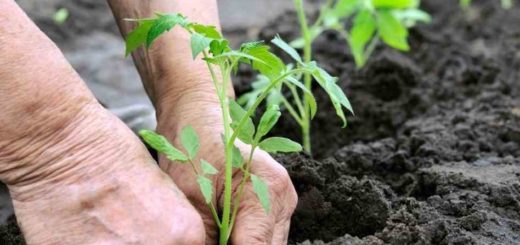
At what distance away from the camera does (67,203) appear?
157 centimetres

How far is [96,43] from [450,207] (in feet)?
7.54

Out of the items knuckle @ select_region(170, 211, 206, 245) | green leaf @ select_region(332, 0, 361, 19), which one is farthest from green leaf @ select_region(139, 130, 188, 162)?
green leaf @ select_region(332, 0, 361, 19)

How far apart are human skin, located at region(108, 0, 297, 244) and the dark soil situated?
20 cm

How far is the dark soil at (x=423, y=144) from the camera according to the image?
6.18 feet

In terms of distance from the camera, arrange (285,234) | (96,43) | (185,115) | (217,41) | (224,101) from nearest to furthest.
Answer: (217,41) → (224,101) → (285,234) → (185,115) → (96,43)

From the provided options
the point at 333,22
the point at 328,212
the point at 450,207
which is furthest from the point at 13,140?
the point at 333,22

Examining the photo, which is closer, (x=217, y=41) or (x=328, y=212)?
(x=217, y=41)

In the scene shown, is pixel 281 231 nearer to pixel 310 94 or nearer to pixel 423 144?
pixel 310 94

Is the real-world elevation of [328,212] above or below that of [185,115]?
below

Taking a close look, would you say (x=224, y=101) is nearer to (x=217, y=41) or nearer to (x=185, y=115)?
(x=217, y=41)

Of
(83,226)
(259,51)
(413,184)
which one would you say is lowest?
(413,184)

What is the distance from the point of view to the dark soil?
1.88 m

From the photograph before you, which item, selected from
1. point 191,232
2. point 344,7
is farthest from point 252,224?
point 344,7

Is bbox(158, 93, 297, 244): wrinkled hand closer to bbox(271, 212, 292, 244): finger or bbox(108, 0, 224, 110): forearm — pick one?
bbox(271, 212, 292, 244): finger
